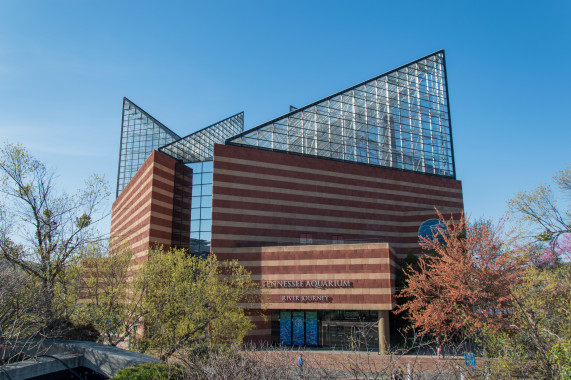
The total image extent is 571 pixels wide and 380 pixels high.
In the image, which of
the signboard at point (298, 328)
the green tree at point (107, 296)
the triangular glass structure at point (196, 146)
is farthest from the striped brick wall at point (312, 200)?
the green tree at point (107, 296)

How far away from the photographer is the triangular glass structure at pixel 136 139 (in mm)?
93125

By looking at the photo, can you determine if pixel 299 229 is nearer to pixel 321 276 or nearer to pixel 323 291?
pixel 321 276

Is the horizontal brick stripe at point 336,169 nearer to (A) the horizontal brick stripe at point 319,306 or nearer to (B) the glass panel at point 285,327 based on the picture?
(A) the horizontal brick stripe at point 319,306

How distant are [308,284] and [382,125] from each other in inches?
1112

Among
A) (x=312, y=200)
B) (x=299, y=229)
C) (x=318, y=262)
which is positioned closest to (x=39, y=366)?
(x=318, y=262)

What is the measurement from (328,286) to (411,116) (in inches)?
1298

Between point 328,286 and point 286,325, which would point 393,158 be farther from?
point 286,325

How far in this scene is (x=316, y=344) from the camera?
42.2m

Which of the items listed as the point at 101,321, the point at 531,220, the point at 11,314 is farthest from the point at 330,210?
the point at 11,314

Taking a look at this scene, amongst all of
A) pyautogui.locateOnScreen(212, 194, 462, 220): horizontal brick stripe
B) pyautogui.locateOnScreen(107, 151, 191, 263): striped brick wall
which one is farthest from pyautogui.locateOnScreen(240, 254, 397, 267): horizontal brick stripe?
pyautogui.locateOnScreen(107, 151, 191, 263): striped brick wall

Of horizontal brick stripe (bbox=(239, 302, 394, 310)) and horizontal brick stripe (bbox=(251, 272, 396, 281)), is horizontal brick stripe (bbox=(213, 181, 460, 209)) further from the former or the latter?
horizontal brick stripe (bbox=(239, 302, 394, 310))

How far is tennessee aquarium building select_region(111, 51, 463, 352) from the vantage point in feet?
133

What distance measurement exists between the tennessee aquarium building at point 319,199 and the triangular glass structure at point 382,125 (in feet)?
0.55

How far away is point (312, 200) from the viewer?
159 feet
